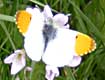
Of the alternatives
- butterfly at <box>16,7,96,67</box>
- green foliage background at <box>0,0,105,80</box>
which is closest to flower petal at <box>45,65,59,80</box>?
butterfly at <box>16,7,96,67</box>

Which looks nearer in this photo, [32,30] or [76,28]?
[32,30]

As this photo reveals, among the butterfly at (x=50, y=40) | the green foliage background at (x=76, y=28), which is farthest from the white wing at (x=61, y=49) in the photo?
Result: the green foliage background at (x=76, y=28)

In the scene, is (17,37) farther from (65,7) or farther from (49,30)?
(49,30)

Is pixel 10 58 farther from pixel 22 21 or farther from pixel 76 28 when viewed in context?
pixel 76 28

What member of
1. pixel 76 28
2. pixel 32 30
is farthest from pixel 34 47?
pixel 76 28

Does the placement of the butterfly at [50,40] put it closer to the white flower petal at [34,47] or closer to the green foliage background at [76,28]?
the white flower petal at [34,47]

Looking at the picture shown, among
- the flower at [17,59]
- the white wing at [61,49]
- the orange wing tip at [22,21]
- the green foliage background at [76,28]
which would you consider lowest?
the green foliage background at [76,28]

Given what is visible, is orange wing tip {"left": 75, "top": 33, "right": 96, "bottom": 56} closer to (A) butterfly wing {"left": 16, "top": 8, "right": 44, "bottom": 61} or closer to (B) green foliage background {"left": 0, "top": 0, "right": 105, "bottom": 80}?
(A) butterfly wing {"left": 16, "top": 8, "right": 44, "bottom": 61}
